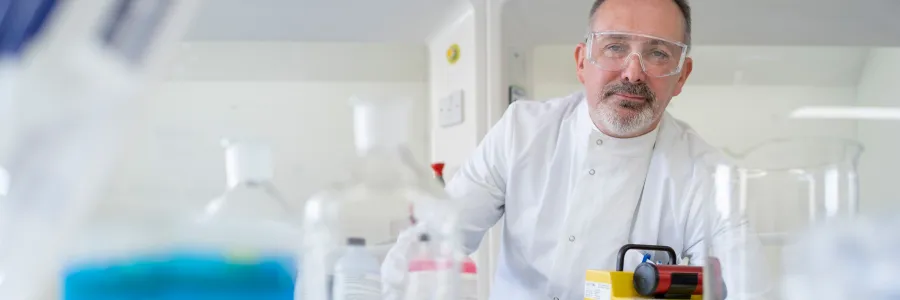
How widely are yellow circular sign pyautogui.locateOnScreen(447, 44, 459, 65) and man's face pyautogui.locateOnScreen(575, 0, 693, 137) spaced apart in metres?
0.59

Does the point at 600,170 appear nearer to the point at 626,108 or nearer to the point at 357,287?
the point at 626,108

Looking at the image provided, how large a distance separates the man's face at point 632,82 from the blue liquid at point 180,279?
753 millimetres

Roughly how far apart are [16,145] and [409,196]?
Answer: 444mm

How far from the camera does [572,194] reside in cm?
131

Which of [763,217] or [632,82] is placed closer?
[763,217]

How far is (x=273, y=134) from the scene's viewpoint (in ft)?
6.36

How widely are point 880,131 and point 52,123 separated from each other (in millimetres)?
2134

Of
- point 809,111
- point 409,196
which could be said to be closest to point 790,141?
point 809,111

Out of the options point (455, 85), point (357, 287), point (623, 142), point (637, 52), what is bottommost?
point (357, 287)

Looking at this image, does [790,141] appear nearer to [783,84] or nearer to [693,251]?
[783,84]

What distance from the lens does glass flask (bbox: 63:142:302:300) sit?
615 mm

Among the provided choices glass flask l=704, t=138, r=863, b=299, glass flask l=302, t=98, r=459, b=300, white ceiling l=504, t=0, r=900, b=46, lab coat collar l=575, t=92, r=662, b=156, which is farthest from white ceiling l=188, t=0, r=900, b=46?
glass flask l=302, t=98, r=459, b=300

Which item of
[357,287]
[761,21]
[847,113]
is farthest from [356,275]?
[847,113]

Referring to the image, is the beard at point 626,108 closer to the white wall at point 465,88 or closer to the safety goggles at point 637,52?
the safety goggles at point 637,52
